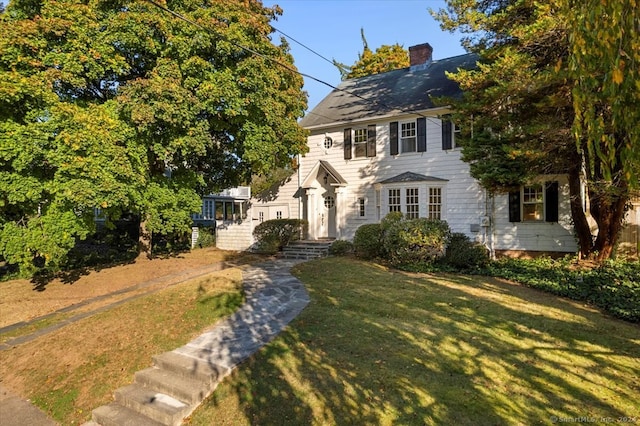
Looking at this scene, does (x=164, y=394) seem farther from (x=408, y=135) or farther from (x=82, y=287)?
(x=408, y=135)

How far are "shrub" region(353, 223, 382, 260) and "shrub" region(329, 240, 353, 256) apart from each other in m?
1.07

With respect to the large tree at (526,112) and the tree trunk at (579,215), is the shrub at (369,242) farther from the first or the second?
the tree trunk at (579,215)

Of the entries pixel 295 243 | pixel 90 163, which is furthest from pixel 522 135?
pixel 90 163

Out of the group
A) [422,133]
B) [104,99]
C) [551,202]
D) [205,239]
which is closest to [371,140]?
[422,133]

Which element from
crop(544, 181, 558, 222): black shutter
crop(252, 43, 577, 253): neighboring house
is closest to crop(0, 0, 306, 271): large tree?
crop(252, 43, 577, 253): neighboring house

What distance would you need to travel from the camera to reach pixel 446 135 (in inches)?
558

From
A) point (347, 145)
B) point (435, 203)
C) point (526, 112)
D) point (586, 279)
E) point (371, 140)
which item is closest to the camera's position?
point (586, 279)

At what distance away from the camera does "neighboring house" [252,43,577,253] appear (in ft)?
42.9

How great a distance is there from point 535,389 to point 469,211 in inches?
405

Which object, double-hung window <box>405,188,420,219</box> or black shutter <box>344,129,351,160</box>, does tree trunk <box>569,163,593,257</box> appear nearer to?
double-hung window <box>405,188,420,219</box>

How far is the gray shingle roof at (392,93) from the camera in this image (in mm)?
15453

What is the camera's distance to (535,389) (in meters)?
4.25

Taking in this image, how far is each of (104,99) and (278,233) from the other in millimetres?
8367

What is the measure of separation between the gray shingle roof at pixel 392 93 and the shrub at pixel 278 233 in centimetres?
499
